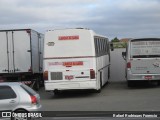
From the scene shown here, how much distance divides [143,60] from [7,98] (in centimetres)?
1191

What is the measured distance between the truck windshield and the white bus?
3228mm

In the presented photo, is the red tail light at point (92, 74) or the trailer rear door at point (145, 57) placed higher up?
the trailer rear door at point (145, 57)

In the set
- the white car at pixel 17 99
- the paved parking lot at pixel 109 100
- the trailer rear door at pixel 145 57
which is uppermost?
the trailer rear door at pixel 145 57

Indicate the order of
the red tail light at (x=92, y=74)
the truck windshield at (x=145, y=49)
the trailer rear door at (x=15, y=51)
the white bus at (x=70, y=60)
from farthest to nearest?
1. the trailer rear door at (x=15, y=51)
2. the truck windshield at (x=145, y=49)
3. the white bus at (x=70, y=60)
4. the red tail light at (x=92, y=74)

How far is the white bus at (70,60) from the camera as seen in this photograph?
71.1ft

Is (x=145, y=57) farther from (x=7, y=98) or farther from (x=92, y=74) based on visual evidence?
(x=7, y=98)

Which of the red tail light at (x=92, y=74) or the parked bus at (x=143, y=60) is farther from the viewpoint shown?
the parked bus at (x=143, y=60)

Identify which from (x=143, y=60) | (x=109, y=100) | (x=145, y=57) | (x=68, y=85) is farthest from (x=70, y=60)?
(x=145, y=57)

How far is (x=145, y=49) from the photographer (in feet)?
80.1

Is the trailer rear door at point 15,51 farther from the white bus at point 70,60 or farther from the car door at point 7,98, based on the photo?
the car door at point 7,98

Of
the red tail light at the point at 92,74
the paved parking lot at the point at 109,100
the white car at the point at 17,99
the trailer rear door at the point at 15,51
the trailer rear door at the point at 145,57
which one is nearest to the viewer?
the white car at the point at 17,99

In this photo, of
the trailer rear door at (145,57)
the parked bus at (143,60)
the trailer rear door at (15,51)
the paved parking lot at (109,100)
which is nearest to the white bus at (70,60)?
the paved parking lot at (109,100)

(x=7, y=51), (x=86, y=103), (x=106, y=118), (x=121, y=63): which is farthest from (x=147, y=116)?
(x=121, y=63)

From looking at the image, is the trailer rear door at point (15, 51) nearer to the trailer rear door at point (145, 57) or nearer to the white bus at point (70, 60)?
the white bus at point (70, 60)
